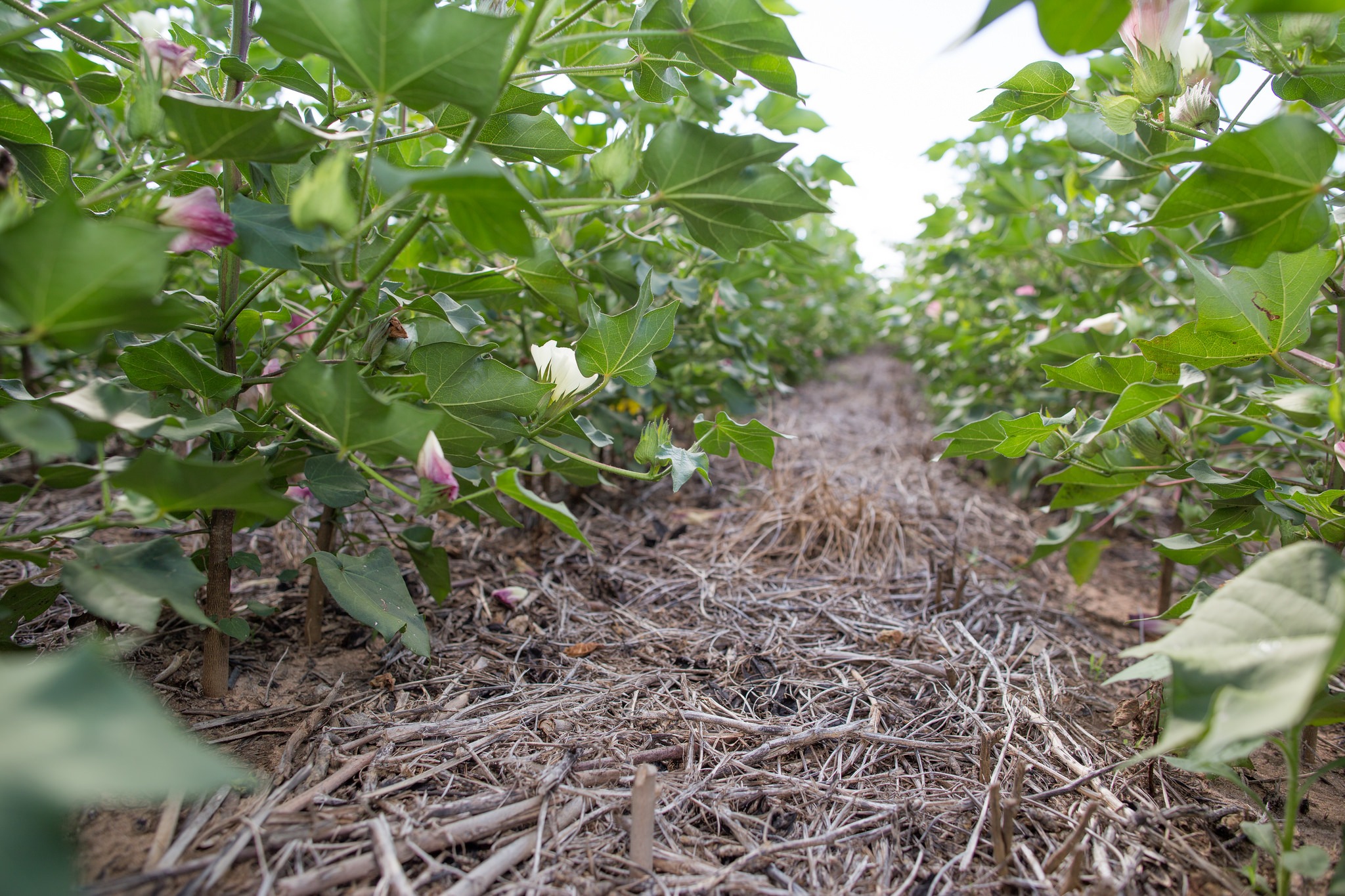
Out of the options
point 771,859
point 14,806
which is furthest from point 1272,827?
point 14,806

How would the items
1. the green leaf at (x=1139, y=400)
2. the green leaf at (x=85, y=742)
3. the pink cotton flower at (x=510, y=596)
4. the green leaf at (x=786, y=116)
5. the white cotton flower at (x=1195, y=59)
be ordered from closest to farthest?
the green leaf at (x=85, y=742) < the green leaf at (x=1139, y=400) < the white cotton flower at (x=1195, y=59) < the pink cotton flower at (x=510, y=596) < the green leaf at (x=786, y=116)

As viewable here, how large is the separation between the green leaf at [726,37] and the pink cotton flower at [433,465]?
0.51 meters

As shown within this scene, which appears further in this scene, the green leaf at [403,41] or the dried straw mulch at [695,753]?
the dried straw mulch at [695,753]

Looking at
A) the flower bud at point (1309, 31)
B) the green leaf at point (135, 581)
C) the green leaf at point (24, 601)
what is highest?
the flower bud at point (1309, 31)

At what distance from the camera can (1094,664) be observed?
1.27m

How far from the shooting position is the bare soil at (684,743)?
0.69 m

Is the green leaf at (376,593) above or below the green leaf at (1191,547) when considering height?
below

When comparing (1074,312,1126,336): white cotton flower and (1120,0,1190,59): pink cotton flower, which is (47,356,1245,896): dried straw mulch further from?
(1120,0,1190,59): pink cotton flower

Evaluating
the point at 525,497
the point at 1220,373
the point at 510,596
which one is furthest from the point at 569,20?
the point at 1220,373

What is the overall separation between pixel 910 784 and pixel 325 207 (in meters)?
0.92

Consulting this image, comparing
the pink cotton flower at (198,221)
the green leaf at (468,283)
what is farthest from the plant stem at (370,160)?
the green leaf at (468,283)

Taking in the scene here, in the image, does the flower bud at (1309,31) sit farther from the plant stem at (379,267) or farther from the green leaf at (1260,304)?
the plant stem at (379,267)

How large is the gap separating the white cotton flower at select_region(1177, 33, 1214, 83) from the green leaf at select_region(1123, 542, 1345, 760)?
71 centimetres

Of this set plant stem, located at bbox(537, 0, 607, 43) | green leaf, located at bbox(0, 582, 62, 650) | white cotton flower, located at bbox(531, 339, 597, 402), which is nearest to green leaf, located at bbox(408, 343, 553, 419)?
white cotton flower, located at bbox(531, 339, 597, 402)
